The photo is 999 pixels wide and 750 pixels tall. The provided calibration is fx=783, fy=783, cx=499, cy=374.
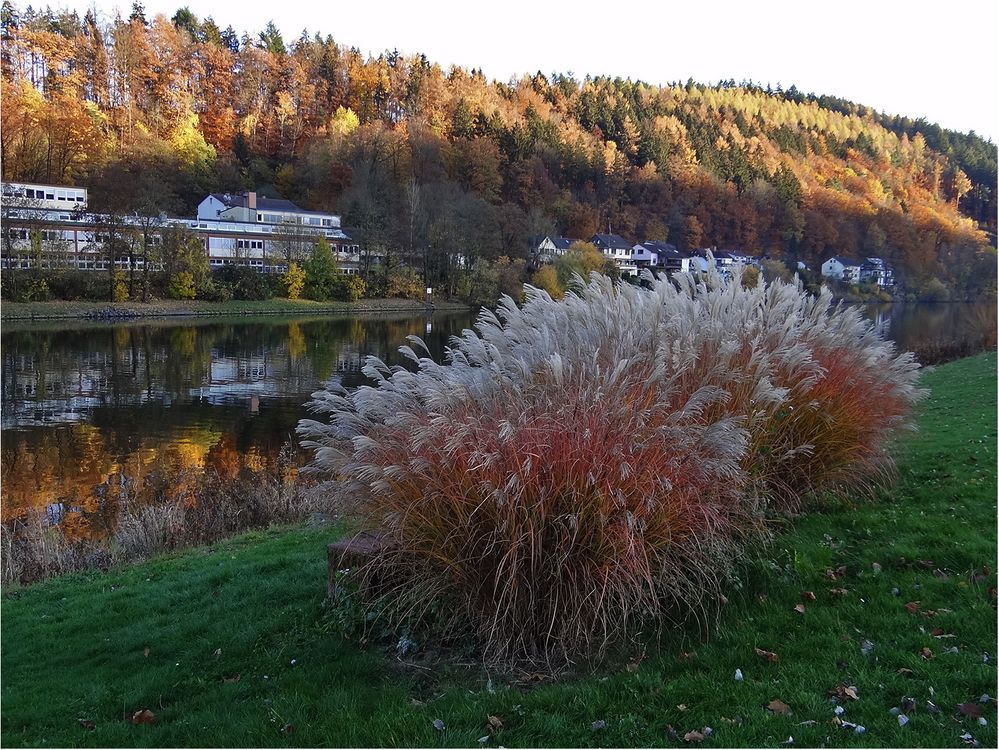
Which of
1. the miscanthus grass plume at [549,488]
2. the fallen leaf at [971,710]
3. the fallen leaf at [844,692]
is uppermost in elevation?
the miscanthus grass plume at [549,488]

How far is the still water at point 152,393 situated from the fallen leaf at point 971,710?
12701mm

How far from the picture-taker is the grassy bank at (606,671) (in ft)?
12.6

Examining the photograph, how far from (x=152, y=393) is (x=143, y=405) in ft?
6.78

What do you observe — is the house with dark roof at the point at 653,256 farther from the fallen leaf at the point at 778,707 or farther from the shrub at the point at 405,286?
the fallen leaf at the point at 778,707

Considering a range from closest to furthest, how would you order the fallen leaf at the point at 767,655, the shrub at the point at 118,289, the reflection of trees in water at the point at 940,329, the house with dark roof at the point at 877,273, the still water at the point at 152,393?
the fallen leaf at the point at 767,655 < the still water at the point at 152,393 < the reflection of trees in water at the point at 940,329 < the shrub at the point at 118,289 < the house with dark roof at the point at 877,273

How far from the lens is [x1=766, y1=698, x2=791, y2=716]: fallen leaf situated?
3816 mm

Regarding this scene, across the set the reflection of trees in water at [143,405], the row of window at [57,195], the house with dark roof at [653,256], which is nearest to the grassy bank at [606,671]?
the reflection of trees in water at [143,405]

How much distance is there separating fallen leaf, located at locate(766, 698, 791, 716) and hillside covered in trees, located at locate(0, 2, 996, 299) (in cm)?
6201

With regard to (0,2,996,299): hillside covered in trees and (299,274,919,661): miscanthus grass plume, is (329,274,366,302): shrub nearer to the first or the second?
(0,2,996,299): hillside covered in trees

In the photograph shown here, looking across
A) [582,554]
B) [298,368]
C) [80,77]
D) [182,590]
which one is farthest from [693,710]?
[80,77]

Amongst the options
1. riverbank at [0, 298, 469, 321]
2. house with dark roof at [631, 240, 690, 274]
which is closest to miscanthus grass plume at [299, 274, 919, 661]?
riverbank at [0, 298, 469, 321]

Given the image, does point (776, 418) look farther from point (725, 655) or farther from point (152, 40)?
point (152, 40)

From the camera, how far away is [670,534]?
471 cm

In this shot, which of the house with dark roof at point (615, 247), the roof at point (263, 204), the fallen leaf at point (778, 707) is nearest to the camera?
the fallen leaf at point (778, 707)
